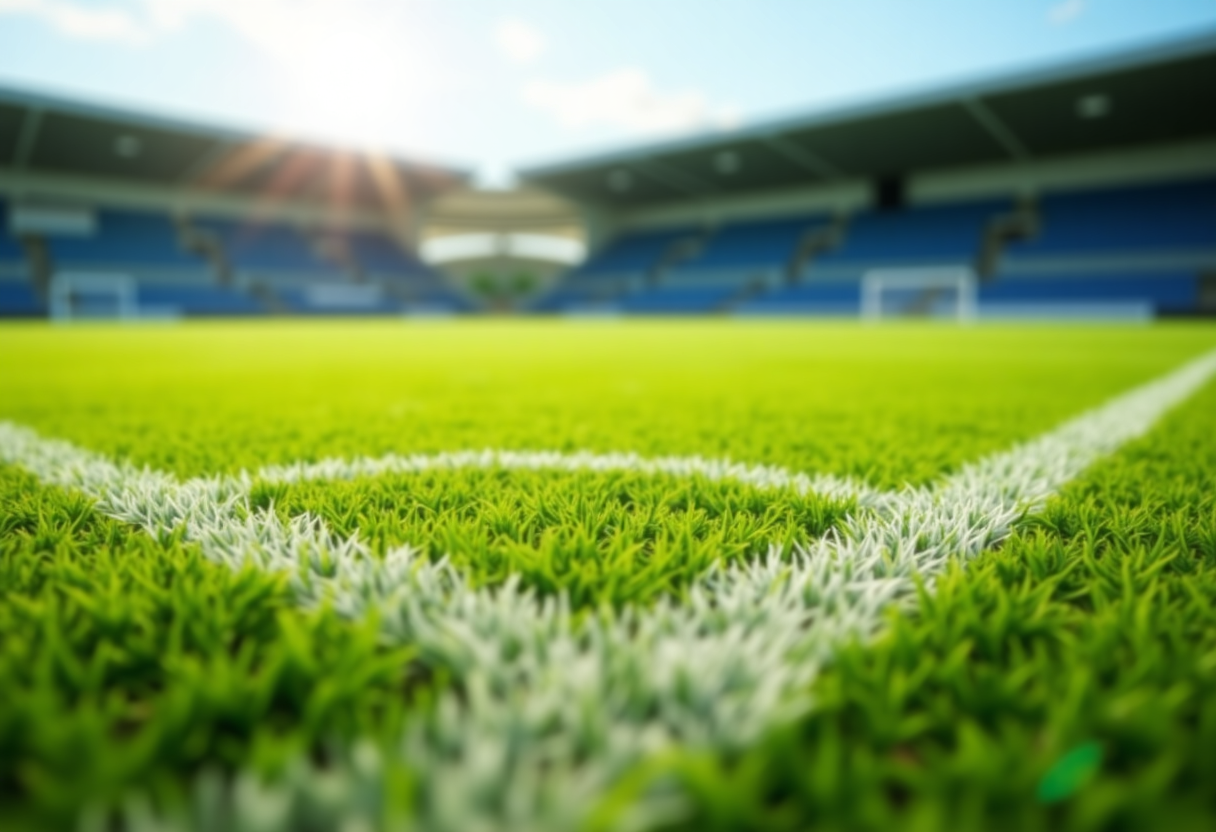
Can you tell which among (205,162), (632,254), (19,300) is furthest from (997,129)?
(19,300)

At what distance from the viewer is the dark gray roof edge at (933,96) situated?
563 inches

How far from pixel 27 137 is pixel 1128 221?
103 ft

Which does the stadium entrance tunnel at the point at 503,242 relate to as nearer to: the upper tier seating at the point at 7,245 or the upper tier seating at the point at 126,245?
the upper tier seating at the point at 126,245

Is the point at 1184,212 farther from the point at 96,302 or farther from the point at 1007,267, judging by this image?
the point at 96,302

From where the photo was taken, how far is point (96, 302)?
78.6 ft

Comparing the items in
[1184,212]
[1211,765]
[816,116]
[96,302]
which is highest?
[816,116]

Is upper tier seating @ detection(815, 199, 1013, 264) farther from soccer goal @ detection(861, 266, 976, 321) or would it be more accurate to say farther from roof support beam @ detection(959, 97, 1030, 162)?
roof support beam @ detection(959, 97, 1030, 162)

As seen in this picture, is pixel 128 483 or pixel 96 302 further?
pixel 96 302

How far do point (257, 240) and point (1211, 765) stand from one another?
108 feet

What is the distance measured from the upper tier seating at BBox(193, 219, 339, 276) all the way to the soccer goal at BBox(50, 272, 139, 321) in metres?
4.24

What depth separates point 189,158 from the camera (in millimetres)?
22922

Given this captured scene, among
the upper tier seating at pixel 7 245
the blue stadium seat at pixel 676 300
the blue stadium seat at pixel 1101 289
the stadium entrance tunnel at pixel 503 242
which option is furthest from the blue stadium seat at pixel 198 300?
the blue stadium seat at pixel 1101 289

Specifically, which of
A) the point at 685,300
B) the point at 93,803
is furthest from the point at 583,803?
the point at 685,300

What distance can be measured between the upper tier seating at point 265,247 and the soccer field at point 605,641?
30.1m
